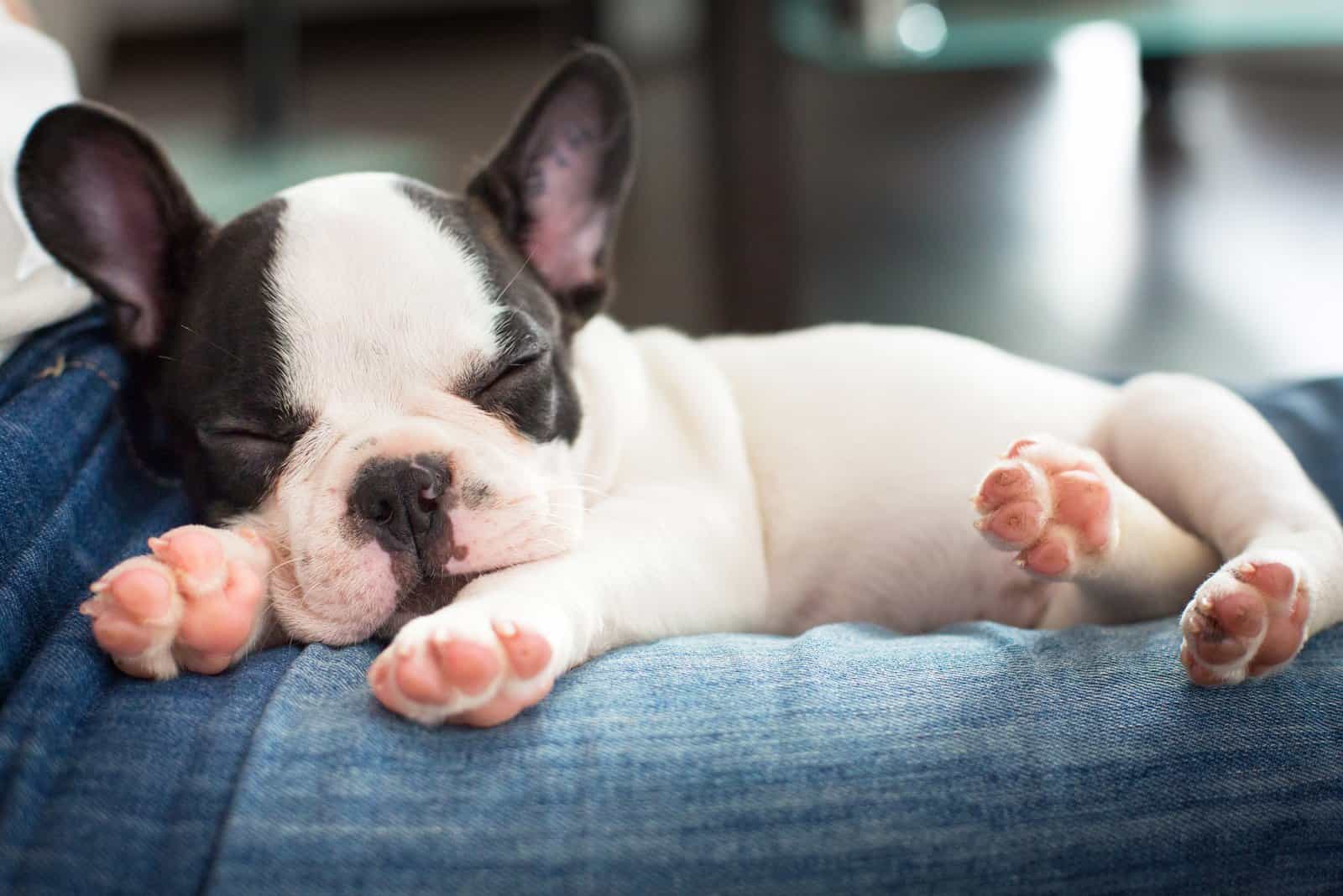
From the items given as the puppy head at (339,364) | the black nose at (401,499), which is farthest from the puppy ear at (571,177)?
the black nose at (401,499)

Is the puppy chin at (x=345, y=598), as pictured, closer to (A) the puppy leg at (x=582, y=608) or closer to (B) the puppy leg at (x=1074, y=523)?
(A) the puppy leg at (x=582, y=608)

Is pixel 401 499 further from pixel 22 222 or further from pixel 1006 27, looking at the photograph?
pixel 1006 27

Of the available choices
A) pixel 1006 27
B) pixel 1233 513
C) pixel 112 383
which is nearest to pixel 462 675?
pixel 112 383

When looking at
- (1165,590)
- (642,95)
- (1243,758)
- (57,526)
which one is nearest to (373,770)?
(57,526)

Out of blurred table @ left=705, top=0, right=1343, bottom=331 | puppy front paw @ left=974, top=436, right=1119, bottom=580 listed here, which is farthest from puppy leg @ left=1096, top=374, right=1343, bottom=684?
blurred table @ left=705, top=0, right=1343, bottom=331

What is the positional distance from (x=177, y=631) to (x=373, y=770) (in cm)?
28

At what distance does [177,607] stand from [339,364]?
12.8 inches

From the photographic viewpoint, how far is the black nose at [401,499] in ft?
4.21

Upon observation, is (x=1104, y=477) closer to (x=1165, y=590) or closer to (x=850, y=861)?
(x=1165, y=590)

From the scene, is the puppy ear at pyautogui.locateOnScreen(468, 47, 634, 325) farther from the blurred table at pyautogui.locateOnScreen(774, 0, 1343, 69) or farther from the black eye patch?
the blurred table at pyautogui.locateOnScreen(774, 0, 1343, 69)

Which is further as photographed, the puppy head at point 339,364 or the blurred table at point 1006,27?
the blurred table at point 1006,27

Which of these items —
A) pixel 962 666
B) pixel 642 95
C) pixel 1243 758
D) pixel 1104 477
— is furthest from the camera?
pixel 642 95

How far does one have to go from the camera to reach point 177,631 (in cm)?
115

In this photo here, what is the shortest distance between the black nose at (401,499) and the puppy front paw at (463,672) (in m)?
0.21
